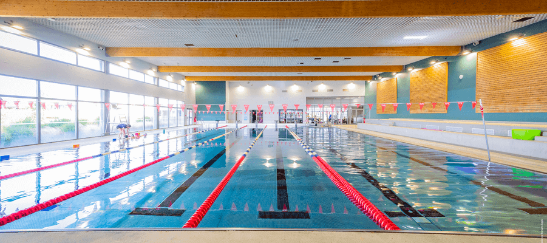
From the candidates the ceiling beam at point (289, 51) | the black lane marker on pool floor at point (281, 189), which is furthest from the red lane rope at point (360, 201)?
the ceiling beam at point (289, 51)

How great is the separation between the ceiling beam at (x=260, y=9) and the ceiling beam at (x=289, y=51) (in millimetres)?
4365

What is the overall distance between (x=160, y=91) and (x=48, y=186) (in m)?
13.7

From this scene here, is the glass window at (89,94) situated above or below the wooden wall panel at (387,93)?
below

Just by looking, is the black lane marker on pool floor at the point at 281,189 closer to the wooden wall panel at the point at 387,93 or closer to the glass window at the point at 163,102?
the wooden wall panel at the point at 387,93

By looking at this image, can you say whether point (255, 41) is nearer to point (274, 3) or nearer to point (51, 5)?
point (274, 3)

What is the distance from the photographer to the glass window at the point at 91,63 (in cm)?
971

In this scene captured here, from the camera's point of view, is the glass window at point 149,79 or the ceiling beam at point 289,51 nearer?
the ceiling beam at point 289,51

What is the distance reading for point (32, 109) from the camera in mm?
7969

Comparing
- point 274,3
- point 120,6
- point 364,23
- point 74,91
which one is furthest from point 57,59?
point 364,23

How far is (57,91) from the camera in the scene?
8.88 metres

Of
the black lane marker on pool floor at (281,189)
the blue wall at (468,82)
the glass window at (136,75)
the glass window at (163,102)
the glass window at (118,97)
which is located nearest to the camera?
the black lane marker on pool floor at (281,189)

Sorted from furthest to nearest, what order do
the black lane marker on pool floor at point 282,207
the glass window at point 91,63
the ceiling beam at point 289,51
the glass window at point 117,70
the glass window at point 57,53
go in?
the glass window at point 117,70 → the ceiling beam at point 289,51 → the glass window at point 91,63 → the glass window at point 57,53 → the black lane marker on pool floor at point 282,207

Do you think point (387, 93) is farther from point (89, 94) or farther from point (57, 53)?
point (57, 53)

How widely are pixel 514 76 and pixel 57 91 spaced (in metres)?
16.8
